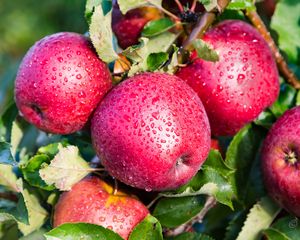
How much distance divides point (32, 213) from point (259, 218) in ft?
1.40

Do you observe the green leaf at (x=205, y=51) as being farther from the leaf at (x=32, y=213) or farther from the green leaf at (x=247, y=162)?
the leaf at (x=32, y=213)

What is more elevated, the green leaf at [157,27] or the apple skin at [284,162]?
the green leaf at [157,27]

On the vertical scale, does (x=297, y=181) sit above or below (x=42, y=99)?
below

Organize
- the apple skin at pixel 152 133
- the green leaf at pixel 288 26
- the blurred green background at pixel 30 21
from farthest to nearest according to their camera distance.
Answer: the blurred green background at pixel 30 21 < the green leaf at pixel 288 26 < the apple skin at pixel 152 133

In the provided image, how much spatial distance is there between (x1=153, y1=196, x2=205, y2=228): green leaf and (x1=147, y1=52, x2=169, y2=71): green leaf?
0.24 m

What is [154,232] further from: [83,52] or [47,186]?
[83,52]

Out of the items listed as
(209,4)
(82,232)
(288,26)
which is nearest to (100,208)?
(82,232)

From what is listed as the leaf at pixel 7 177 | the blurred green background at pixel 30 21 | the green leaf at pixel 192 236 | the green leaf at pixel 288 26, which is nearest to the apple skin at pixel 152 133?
the green leaf at pixel 192 236

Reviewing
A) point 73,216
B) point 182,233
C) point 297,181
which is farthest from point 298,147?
point 73,216

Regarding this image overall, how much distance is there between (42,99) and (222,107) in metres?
0.32

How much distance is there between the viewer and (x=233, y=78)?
110 centimetres

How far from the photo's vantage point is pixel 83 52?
105 cm

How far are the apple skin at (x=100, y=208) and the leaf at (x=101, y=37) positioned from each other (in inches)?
8.9

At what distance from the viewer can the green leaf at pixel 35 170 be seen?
1.09 metres
